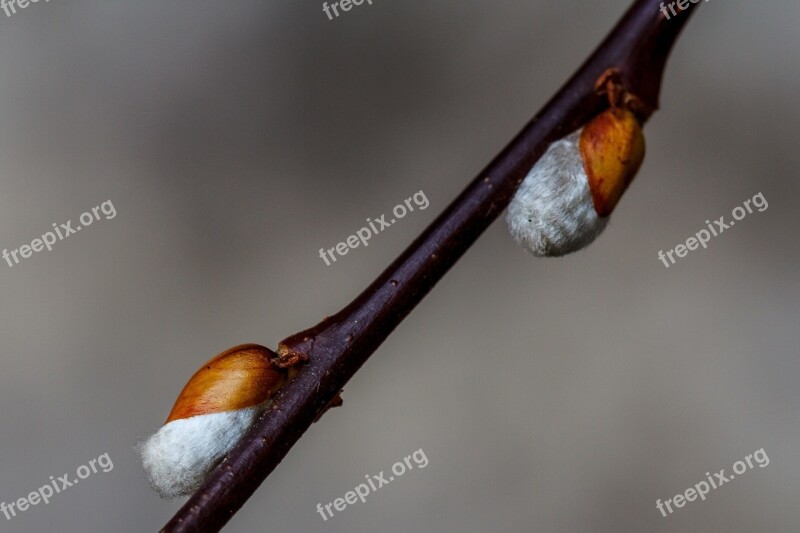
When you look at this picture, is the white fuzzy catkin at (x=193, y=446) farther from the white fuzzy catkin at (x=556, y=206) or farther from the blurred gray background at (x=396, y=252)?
the blurred gray background at (x=396, y=252)

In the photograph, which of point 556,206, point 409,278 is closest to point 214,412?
point 409,278

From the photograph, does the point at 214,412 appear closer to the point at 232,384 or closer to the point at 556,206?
the point at 232,384

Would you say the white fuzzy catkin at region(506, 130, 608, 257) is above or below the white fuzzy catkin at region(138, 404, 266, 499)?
above

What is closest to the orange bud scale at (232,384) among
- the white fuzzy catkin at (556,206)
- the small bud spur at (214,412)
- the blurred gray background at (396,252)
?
the small bud spur at (214,412)

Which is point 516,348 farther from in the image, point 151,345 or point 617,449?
point 151,345

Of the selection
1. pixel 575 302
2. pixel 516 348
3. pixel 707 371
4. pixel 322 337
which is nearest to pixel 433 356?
pixel 516 348

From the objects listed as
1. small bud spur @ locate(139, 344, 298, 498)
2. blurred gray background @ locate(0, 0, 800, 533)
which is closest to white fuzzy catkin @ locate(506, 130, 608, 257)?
small bud spur @ locate(139, 344, 298, 498)

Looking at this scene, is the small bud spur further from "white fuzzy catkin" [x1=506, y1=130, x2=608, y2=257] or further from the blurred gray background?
the blurred gray background
